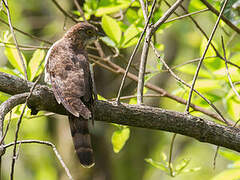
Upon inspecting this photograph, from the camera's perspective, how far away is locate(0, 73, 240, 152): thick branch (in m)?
2.96

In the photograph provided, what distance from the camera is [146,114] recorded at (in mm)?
2973

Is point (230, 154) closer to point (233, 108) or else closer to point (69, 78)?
point (233, 108)

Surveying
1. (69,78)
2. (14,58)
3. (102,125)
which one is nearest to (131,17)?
(69,78)

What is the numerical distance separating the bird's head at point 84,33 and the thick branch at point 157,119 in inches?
66.0

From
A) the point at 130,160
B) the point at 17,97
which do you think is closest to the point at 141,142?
the point at 130,160

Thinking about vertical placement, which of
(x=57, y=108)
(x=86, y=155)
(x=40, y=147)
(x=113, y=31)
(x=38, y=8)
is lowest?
(x=40, y=147)

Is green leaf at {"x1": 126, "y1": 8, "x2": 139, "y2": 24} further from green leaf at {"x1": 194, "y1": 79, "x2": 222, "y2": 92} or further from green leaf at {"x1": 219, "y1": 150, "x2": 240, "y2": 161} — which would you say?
green leaf at {"x1": 219, "y1": 150, "x2": 240, "y2": 161}

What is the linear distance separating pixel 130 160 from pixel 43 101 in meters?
6.40

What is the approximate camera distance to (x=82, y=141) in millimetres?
3193

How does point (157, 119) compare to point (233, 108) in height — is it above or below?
above

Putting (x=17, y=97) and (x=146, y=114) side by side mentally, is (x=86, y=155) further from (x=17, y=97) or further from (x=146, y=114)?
(x=17, y=97)

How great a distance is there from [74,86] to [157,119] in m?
0.83

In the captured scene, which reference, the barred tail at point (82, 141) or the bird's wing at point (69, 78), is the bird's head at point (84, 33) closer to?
the bird's wing at point (69, 78)

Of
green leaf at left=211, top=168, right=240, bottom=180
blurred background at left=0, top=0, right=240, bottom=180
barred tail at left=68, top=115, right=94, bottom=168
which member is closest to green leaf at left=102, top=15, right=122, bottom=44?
barred tail at left=68, top=115, right=94, bottom=168
